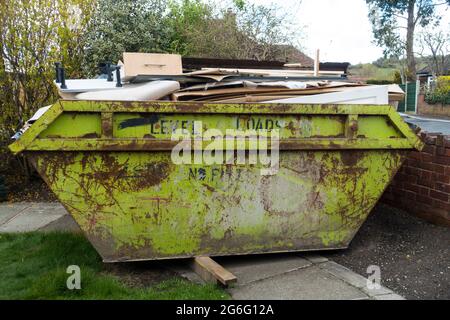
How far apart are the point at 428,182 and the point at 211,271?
7.86ft

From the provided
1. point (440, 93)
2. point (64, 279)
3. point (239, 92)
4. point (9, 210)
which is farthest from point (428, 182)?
point (440, 93)

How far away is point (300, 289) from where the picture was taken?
10.8 feet

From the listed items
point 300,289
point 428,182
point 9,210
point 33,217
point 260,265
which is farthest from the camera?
point 9,210

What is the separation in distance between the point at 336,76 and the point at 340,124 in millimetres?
1519

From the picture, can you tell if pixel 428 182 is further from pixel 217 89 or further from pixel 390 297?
pixel 217 89

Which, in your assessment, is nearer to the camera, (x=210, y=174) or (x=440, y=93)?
(x=210, y=174)

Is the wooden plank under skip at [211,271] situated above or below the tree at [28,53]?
below

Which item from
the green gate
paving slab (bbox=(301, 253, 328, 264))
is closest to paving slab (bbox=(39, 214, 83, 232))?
paving slab (bbox=(301, 253, 328, 264))

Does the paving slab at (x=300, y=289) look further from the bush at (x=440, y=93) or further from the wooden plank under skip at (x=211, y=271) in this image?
the bush at (x=440, y=93)

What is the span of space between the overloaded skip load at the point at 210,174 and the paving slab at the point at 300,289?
0.35 metres

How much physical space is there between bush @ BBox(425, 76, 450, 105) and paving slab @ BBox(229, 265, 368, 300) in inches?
952

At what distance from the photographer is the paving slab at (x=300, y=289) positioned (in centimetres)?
318

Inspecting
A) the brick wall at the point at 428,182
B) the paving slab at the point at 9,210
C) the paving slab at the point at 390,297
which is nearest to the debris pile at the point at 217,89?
the brick wall at the point at 428,182

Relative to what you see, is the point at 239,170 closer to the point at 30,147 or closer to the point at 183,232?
the point at 183,232
